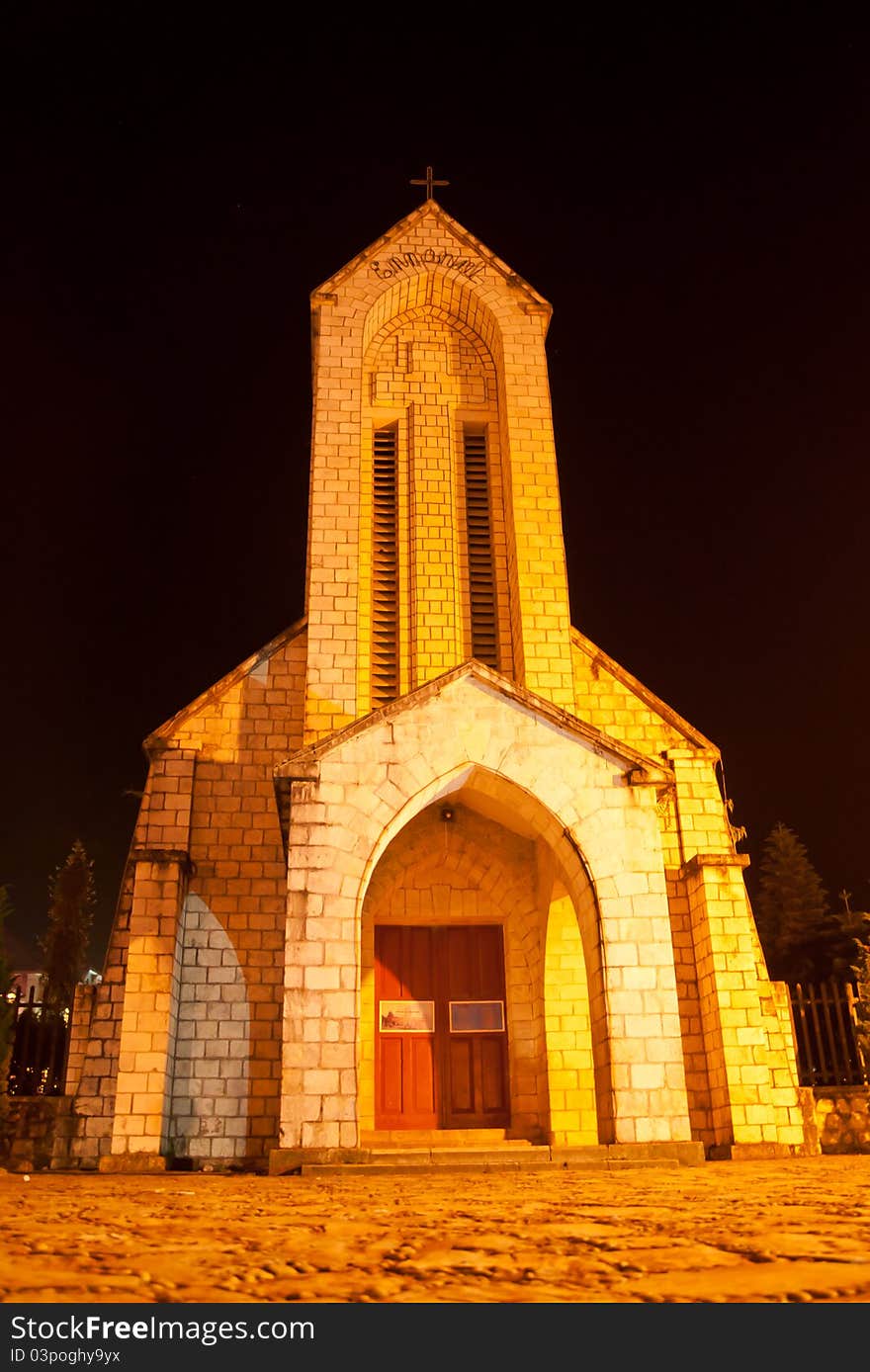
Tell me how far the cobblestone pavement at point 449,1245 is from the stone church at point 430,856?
4.38 m

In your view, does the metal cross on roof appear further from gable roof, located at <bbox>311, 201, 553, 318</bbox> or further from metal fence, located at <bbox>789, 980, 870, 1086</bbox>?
metal fence, located at <bbox>789, 980, 870, 1086</bbox>

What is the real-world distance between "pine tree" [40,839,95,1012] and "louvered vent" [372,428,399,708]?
1610 cm

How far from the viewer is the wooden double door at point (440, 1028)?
13844 mm

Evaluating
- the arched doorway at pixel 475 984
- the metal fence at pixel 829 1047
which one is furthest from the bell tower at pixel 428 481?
the metal fence at pixel 829 1047

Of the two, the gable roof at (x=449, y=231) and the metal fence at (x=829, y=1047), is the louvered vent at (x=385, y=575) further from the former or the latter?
the metal fence at (x=829, y=1047)

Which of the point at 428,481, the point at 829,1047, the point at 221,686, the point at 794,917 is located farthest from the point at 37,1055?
the point at 794,917

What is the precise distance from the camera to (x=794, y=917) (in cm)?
4003

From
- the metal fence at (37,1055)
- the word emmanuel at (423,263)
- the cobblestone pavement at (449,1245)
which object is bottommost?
the cobblestone pavement at (449,1245)

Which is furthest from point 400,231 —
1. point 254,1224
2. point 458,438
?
point 254,1224

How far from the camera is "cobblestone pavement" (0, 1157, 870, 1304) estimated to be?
10.1 feet

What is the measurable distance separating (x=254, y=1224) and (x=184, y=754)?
1035 cm

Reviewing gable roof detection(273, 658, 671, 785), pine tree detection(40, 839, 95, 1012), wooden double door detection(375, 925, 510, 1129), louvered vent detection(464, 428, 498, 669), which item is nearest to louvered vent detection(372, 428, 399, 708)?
louvered vent detection(464, 428, 498, 669)

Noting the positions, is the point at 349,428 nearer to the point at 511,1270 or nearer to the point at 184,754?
the point at 184,754

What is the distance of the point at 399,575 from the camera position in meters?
16.1
